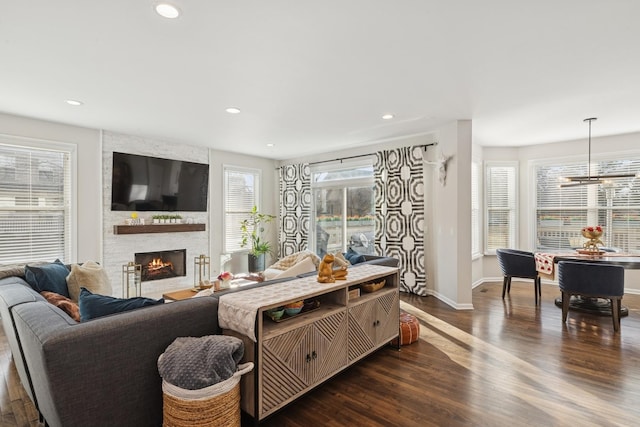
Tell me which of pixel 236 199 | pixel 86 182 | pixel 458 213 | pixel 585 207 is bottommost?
pixel 458 213

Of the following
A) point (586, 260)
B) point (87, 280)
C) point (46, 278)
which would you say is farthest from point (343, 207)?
point (46, 278)

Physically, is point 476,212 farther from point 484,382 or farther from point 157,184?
point 157,184

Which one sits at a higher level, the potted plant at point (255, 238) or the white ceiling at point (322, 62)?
the white ceiling at point (322, 62)

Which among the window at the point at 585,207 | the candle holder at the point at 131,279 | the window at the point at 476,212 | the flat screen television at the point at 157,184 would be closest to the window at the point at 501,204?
the window at the point at 476,212

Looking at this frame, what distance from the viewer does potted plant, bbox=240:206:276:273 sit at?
678 cm

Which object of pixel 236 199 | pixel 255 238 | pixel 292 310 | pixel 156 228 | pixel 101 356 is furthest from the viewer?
pixel 255 238

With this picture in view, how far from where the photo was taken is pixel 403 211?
5.40 meters

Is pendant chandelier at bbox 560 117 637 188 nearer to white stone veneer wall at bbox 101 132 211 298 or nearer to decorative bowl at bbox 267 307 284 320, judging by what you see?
decorative bowl at bbox 267 307 284 320

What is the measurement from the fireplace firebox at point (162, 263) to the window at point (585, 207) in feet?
22.6

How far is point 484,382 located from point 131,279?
5.24 metres

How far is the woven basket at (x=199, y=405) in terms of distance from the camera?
1.64 metres

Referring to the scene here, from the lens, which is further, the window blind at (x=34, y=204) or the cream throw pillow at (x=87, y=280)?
the window blind at (x=34, y=204)

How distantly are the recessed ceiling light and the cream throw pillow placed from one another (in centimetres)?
278

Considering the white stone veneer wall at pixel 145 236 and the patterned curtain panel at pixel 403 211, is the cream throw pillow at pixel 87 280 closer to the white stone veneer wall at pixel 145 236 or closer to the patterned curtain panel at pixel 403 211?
the white stone veneer wall at pixel 145 236
